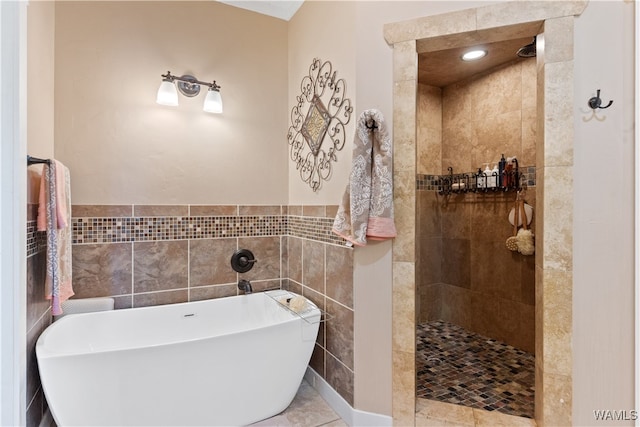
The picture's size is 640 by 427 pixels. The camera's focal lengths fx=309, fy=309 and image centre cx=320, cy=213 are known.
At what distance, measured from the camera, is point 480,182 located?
2871mm

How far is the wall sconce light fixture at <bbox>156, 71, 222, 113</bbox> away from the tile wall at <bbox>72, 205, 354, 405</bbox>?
74cm

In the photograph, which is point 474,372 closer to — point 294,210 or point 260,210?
point 294,210

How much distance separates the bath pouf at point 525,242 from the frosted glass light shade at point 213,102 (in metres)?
2.58

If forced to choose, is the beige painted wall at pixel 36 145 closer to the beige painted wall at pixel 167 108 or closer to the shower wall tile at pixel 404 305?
the beige painted wall at pixel 167 108

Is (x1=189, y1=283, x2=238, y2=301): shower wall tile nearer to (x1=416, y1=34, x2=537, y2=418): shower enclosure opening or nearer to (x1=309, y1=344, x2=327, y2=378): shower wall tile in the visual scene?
(x1=309, y1=344, x2=327, y2=378): shower wall tile

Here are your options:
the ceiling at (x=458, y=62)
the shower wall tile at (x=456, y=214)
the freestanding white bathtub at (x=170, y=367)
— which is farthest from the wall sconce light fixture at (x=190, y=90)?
the shower wall tile at (x=456, y=214)

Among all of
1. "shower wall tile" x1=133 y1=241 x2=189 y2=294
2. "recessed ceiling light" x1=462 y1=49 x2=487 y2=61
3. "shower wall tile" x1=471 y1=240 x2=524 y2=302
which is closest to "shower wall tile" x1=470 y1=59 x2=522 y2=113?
"recessed ceiling light" x1=462 y1=49 x2=487 y2=61

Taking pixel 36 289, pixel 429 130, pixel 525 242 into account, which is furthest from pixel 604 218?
pixel 36 289

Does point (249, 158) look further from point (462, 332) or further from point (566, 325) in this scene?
point (462, 332)

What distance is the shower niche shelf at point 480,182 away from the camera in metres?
2.65

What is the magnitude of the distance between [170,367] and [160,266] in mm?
873

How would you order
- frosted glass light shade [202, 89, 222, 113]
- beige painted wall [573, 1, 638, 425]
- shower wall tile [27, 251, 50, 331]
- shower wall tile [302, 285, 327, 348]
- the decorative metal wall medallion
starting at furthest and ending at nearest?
frosted glass light shade [202, 89, 222, 113] → shower wall tile [302, 285, 327, 348] → the decorative metal wall medallion → shower wall tile [27, 251, 50, 331] → beige painted wall [573, 1, 638, 425]

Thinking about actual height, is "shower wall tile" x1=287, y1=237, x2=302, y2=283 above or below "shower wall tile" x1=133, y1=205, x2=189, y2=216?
below

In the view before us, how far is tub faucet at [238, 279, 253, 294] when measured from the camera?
2297 mm
